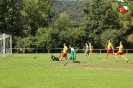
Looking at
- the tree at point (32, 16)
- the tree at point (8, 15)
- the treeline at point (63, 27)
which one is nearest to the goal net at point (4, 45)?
the treeline at point (63, 27)

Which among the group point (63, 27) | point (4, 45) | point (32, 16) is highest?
point (32, 16)

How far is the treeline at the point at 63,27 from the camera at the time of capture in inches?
2776

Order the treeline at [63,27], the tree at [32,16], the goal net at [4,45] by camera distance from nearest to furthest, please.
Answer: the goal net at [4,45] → the treeline at [63,27] → the tree at [32,16]

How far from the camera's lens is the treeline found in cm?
7050

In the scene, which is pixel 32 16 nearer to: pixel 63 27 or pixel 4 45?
pixel 63 27

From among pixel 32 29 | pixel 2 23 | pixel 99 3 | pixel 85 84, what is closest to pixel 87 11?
pixel 99 3

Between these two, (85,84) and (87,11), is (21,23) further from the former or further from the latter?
(85,84)

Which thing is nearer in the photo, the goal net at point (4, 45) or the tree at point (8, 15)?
the goal net at point (4, 45)

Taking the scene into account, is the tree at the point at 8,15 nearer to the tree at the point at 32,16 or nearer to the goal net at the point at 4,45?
the tree at the point at 32,16

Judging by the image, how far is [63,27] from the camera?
3066 inches

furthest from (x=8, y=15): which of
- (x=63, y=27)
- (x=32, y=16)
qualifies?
(x=63, y=27)

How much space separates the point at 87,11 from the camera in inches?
3059

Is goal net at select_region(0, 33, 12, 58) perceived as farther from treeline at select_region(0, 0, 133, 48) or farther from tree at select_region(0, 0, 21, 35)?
tree at select_region(0, 0, 21, 35)

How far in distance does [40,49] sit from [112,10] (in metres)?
20.6
